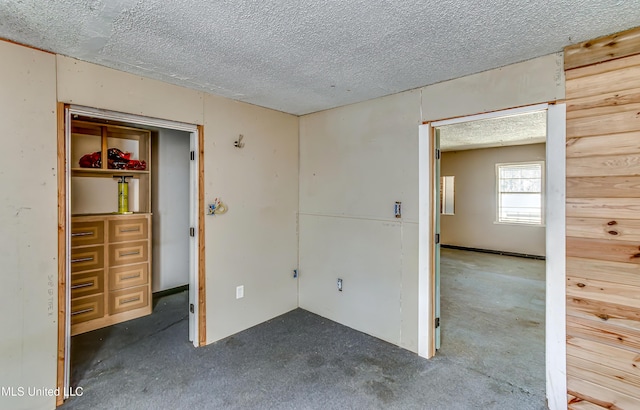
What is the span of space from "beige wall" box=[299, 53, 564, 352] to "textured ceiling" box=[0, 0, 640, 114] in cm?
17

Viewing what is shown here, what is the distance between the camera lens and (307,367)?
241cm

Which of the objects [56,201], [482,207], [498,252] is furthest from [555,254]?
[482,207]

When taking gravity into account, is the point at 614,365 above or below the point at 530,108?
below

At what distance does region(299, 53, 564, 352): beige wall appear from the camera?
2.21 m

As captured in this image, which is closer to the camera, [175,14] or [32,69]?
[175,14]

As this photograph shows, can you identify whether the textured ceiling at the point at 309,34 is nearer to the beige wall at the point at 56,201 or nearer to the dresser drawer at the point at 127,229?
the beige wall at the point at 56,201

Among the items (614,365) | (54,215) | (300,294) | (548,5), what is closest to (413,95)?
(548,5)

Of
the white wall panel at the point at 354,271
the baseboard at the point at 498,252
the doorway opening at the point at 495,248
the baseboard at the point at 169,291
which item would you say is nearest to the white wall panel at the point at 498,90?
the doorway opening at the point at 495,248

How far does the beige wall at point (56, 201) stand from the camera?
184 centimetres

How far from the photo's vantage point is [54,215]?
1979 mm

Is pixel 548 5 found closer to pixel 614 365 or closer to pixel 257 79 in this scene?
pixel 257 79

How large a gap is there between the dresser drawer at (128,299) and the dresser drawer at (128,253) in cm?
32

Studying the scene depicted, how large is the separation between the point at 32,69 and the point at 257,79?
56.3 inches

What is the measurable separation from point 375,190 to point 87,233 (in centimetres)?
297
